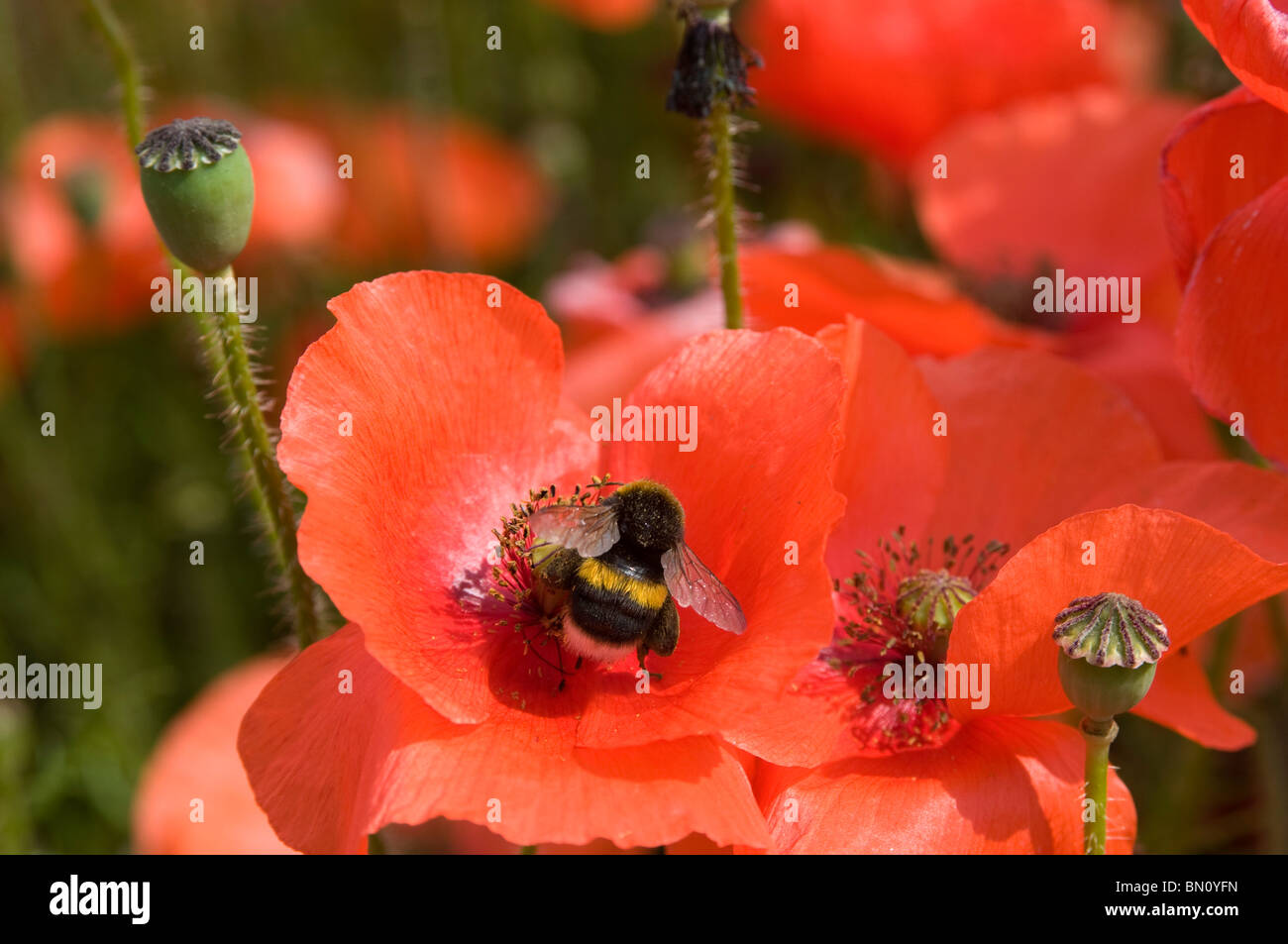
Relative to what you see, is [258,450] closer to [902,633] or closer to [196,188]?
Answer: [196,188]

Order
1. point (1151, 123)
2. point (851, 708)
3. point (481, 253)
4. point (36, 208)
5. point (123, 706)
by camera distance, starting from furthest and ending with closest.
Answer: point (481, 253)
point (36, 208)
point (123, 706)
point (1151, 123)
point (851, 708)

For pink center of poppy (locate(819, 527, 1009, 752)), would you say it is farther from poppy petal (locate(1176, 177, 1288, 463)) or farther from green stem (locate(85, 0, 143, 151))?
green stem (locate(85, 0, 143, 151))

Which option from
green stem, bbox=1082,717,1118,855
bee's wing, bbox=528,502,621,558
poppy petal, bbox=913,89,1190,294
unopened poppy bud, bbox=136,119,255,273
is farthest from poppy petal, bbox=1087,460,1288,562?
unopened poppy bud, bbox=136,119,255,273

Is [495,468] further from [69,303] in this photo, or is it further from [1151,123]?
[69,303]

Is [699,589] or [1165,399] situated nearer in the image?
[699,589]

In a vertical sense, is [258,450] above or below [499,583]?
above

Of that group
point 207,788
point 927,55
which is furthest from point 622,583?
point 927,55
